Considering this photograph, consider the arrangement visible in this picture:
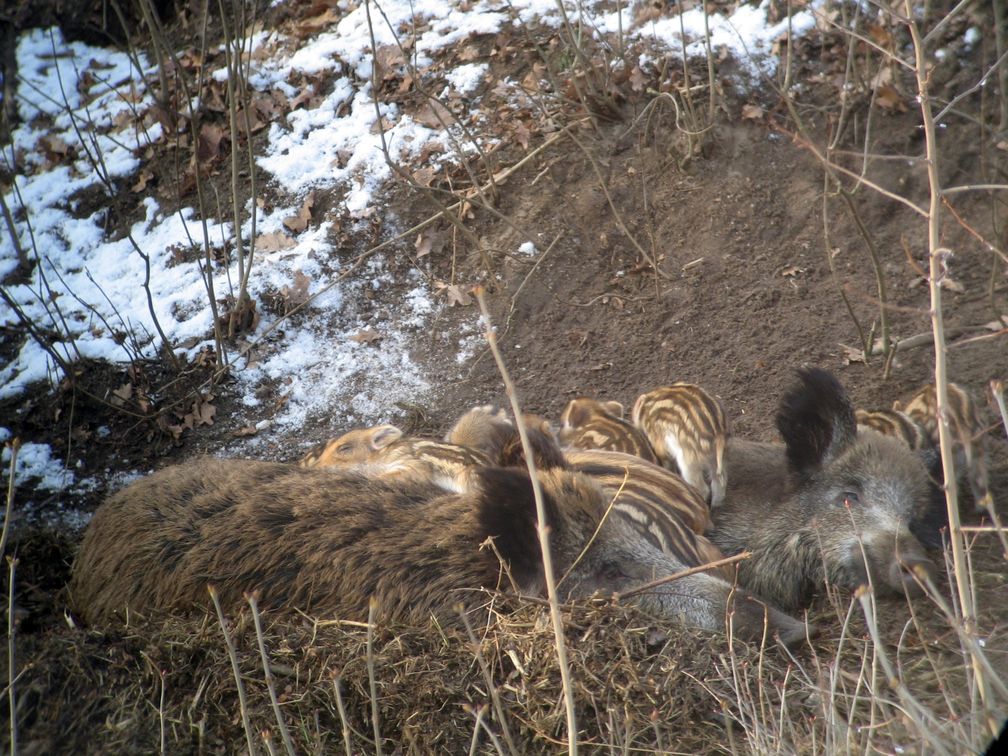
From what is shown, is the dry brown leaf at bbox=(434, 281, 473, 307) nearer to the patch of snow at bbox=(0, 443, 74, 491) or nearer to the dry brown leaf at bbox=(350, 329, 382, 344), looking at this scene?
the dry brown leaf at bbox=(350, 329, 382, 344)

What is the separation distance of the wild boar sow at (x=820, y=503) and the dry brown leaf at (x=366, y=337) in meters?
2.79

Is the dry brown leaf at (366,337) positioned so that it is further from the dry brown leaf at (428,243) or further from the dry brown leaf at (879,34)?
the dry brown leaf at (879,34)

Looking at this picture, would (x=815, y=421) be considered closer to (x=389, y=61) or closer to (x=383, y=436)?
(x=383, y=436)

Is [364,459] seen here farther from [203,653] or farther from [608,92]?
[608,92]

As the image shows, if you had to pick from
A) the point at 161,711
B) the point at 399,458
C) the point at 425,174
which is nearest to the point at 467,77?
the point at 425,174

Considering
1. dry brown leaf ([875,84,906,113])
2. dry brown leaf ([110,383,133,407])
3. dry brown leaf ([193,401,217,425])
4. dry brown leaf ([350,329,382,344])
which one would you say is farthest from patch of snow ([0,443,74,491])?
dry brown leaf ([875,84,906,113])

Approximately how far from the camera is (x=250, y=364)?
6609 millimetres

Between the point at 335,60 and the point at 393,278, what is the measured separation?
251cm

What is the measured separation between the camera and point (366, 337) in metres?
6.66

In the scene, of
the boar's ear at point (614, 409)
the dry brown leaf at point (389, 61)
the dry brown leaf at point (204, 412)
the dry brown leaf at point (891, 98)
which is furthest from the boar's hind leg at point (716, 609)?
the dry brown leaf at point (389, 61)

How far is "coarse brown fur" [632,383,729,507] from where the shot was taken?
16.2 feet

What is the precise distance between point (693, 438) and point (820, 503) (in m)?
0.74

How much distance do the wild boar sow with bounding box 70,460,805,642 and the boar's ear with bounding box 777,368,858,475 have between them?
1.24 metres

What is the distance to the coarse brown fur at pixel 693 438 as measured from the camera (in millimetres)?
4941
